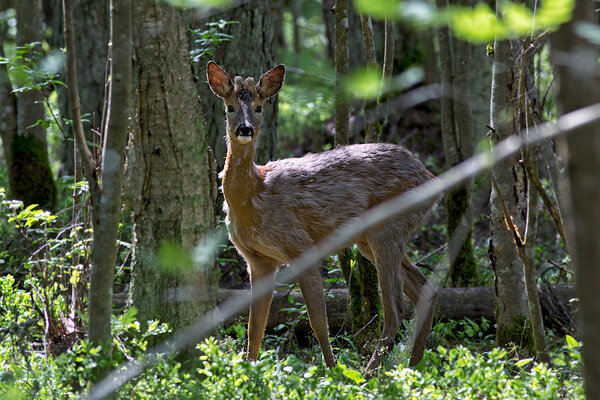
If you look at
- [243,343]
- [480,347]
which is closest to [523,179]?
[480,347]

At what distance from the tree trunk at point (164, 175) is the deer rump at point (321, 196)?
4.32ft

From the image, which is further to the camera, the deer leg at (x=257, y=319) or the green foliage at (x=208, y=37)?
the green foliage at (x=208, y=37)

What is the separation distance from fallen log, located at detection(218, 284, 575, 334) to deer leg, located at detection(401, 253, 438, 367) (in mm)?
526

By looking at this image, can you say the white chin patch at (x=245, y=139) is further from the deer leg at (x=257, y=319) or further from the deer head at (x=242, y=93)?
the deer leg at (x=257, y=319)

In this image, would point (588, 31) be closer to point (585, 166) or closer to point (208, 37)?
point (585, 166)

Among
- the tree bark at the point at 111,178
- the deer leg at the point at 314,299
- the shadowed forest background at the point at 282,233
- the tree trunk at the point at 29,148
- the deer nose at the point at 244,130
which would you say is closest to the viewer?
the shadowed forest background at the point at 282,233

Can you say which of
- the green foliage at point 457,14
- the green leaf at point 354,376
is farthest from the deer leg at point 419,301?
the green foliage at point 457,14

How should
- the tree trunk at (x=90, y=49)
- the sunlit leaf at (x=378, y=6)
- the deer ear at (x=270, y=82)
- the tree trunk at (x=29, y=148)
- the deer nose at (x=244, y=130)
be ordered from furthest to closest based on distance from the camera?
the tree trunk at (x=90, y=49), the tree trunk at (x=29, y=148), the deer ear at (x=270, y=82), the deer nose at (x=244, y=130), the sunlit leaf at (x=378, y=6)

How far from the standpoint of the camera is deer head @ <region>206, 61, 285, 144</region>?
650 centimetres

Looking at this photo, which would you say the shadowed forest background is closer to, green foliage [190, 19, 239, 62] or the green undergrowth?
the green undergrowth

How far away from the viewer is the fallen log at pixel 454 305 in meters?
7.58

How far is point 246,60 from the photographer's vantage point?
30.2 ft

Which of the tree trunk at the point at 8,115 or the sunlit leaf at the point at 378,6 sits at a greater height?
the sunlit leaf at the point at 378,6

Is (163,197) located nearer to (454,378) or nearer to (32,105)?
(454,378)
